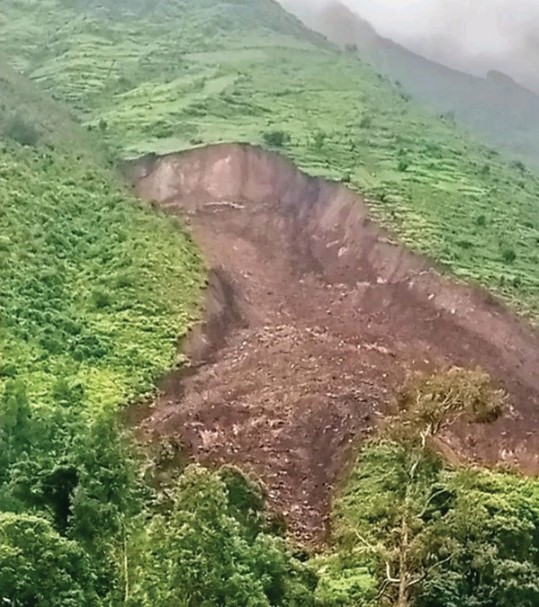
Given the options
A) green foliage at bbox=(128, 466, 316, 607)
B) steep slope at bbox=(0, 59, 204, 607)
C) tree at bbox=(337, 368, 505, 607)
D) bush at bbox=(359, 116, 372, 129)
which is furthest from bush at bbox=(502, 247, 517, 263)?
green foliage at bbox=(128, 466, 316, 607)

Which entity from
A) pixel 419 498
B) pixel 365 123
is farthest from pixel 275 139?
pixel 419 498

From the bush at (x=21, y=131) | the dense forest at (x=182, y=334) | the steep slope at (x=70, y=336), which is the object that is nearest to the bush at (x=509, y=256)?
the dense forest at (x=182, y=334)

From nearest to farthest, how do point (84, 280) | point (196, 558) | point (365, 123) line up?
1. point (196, 558)
2. point (84, 280)
3. point (365, 123)

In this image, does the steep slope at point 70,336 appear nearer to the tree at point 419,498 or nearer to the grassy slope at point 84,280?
the grassy slope at point 84,280

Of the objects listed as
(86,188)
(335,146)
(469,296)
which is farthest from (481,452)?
(335,146)

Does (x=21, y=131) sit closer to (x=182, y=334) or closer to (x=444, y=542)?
(x=182, y=334)
